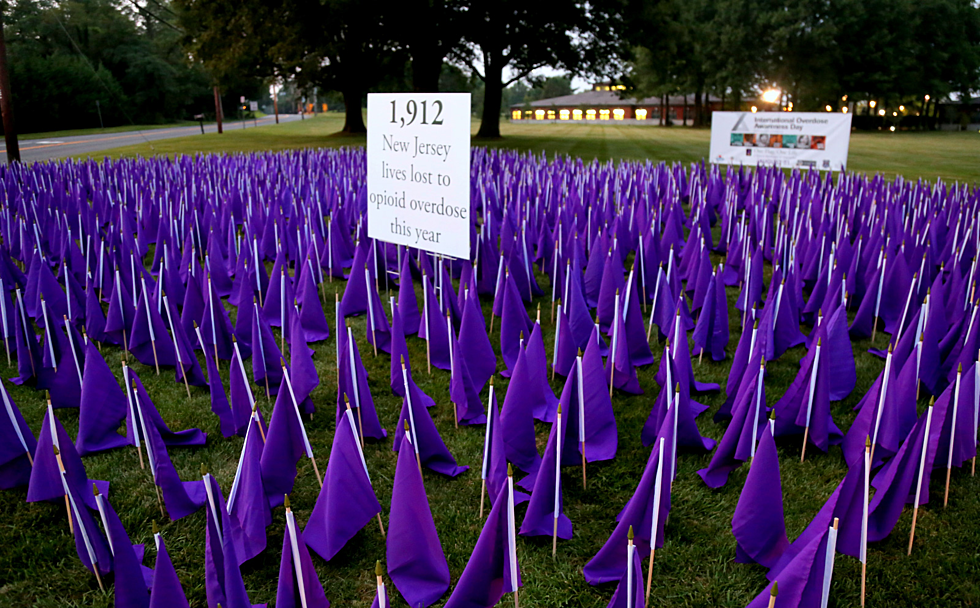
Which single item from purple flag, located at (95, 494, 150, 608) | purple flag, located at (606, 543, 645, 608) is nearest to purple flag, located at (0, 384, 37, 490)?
purple flag, located at (95, 494, 150, 608)

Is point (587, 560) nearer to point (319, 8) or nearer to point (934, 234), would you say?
point (934, 234)

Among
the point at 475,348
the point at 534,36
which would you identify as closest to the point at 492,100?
the point at 534,36

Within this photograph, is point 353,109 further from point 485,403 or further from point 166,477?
point 166,477

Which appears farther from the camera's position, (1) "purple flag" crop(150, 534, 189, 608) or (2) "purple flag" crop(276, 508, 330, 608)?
(2) "purple flag" crop(276, 508, 330, 608)

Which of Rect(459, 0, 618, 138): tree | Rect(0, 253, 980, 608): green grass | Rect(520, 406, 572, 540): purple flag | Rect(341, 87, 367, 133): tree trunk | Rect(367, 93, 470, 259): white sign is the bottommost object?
Rect(0, 253, 980, 608): green grass

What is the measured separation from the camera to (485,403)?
4422 millimetres

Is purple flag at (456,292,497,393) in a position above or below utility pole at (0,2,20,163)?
below

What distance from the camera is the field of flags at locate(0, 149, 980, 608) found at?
260 centimetres

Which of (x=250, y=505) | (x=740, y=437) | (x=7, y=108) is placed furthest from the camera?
(x=7, y=108)

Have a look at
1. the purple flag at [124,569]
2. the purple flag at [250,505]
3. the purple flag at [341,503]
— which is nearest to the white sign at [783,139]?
the purple flag at [341,503]

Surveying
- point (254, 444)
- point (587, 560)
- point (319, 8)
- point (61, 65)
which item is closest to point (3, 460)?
point (254, 444)

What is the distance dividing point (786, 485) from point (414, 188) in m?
3.82

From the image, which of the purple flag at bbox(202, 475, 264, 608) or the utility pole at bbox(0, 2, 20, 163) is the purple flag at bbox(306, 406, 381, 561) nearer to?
the purple flag at bbox(202, 475, 264, 608)

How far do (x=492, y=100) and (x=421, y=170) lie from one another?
88.0 ft
